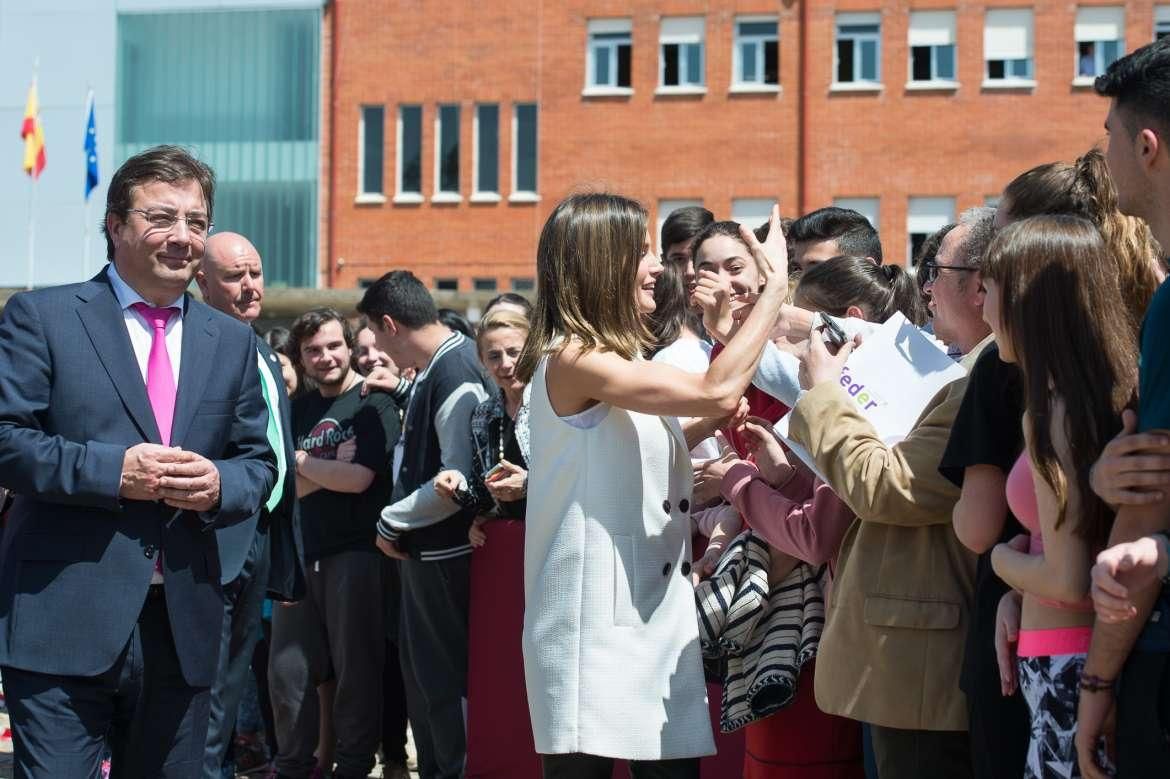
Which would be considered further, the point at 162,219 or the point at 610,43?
the point at 610,43

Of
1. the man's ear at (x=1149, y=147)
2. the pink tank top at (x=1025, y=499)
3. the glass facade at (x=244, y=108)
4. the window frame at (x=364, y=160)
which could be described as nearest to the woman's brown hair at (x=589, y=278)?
the pink tank top at (x=1025, y=499)

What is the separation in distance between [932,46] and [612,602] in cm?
3712

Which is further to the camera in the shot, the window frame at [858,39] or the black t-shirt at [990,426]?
the window frame at [858,39]

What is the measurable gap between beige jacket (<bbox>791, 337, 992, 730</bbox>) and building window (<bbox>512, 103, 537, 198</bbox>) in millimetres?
36297

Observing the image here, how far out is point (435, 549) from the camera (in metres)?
6.84

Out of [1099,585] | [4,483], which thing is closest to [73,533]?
[4,483]

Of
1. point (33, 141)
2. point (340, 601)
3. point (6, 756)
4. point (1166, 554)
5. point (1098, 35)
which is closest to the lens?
point (1166, 554)

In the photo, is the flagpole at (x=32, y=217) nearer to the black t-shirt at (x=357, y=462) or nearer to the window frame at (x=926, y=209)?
the window frame at (x=926, y=209)

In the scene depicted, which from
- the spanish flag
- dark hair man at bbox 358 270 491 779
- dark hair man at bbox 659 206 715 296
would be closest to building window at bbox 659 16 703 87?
the spanish flag

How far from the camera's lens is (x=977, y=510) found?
139 inches

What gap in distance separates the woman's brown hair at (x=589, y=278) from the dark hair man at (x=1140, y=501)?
1.51 meters

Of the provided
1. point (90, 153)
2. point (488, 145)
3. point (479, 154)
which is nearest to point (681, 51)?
point (488, 145)

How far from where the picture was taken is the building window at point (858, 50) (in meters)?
39.1

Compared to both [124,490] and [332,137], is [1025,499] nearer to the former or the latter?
[124,490]
